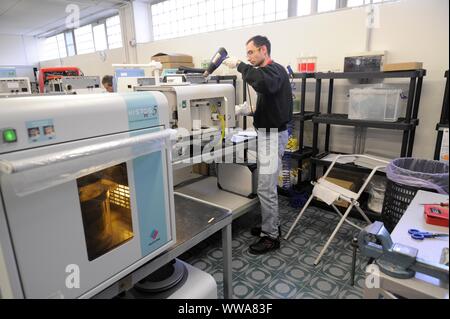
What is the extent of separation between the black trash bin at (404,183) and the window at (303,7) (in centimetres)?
201

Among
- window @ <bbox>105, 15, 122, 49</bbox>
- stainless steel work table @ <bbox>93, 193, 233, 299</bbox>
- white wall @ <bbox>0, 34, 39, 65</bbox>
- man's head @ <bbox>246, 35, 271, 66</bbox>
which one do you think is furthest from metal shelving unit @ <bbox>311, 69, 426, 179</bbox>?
white wall @ <bbox>0, 34, 39, 65</bbox>

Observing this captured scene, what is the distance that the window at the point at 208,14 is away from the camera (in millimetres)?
3723

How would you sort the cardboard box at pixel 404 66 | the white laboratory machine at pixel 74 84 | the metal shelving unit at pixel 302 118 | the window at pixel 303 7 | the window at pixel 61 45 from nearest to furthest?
1. the cardboard box at pixel 404 66
2. the metal shelving unit at pixel 302 118
3. the window at pixel 303 7
4. the white laboratory machine at pixel 74 84
5. the window at pixel 61 45

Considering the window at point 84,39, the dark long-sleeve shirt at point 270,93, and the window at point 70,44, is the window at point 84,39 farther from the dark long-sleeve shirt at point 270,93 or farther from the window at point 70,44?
the dark long-sleeve shirt at point 270,93

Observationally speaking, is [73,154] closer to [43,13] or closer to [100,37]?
[100,37]

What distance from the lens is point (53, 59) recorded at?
328 inches

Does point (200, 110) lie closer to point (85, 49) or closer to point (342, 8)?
point (342, 8)

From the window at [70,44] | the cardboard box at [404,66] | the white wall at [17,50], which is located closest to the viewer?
the cardboard box at [404,66]

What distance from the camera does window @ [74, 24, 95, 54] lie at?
6840mm

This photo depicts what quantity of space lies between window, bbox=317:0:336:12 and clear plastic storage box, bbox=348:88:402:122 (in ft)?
3.49

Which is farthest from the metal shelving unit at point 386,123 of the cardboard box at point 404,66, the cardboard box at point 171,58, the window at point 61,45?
the window at point 61,45

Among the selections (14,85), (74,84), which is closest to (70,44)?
(14,85)

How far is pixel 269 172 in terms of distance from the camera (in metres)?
2.32

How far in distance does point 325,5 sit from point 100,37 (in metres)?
5.24
